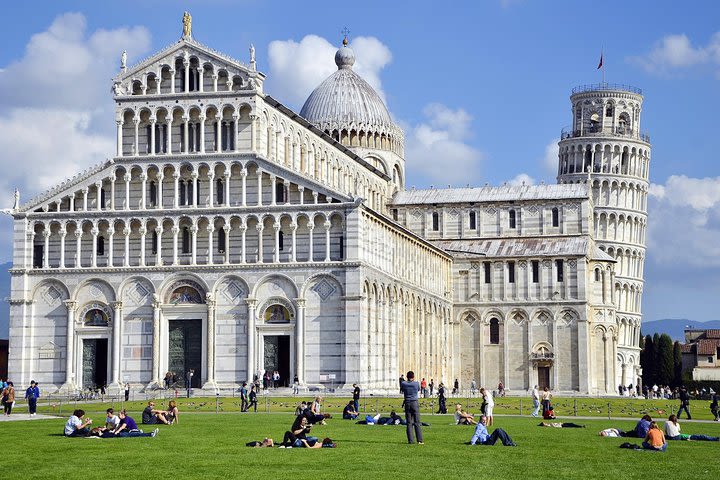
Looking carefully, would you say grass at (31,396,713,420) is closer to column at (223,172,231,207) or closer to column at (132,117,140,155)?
column at (223,172,231,207)

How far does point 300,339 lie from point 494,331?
1306 inches

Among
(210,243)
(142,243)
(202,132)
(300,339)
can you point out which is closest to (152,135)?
(202,132)

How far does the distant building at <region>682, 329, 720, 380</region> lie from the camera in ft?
487

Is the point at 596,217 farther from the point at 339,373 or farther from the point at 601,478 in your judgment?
the point at 601,478

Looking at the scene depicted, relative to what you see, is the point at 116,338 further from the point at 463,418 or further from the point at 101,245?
the point at 463,418

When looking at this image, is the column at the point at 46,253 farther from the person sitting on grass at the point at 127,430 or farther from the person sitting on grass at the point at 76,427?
the person sitting on grass at the point at 127,430

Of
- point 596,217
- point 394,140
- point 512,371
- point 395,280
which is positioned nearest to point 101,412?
point 395,280

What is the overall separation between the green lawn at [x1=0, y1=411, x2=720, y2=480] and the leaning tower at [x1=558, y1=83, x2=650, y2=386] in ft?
348

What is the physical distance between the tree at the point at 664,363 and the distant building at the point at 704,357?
12.5 ft

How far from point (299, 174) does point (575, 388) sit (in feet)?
121

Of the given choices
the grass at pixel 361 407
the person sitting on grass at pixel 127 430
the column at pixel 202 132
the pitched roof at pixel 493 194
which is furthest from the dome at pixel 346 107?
the person sitting on grass at pixel 127 430

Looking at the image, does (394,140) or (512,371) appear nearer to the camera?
(512,371)

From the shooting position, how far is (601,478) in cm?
3073

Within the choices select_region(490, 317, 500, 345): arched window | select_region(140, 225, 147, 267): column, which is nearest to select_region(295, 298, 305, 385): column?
select_region(140, 225, 147, 267): column
